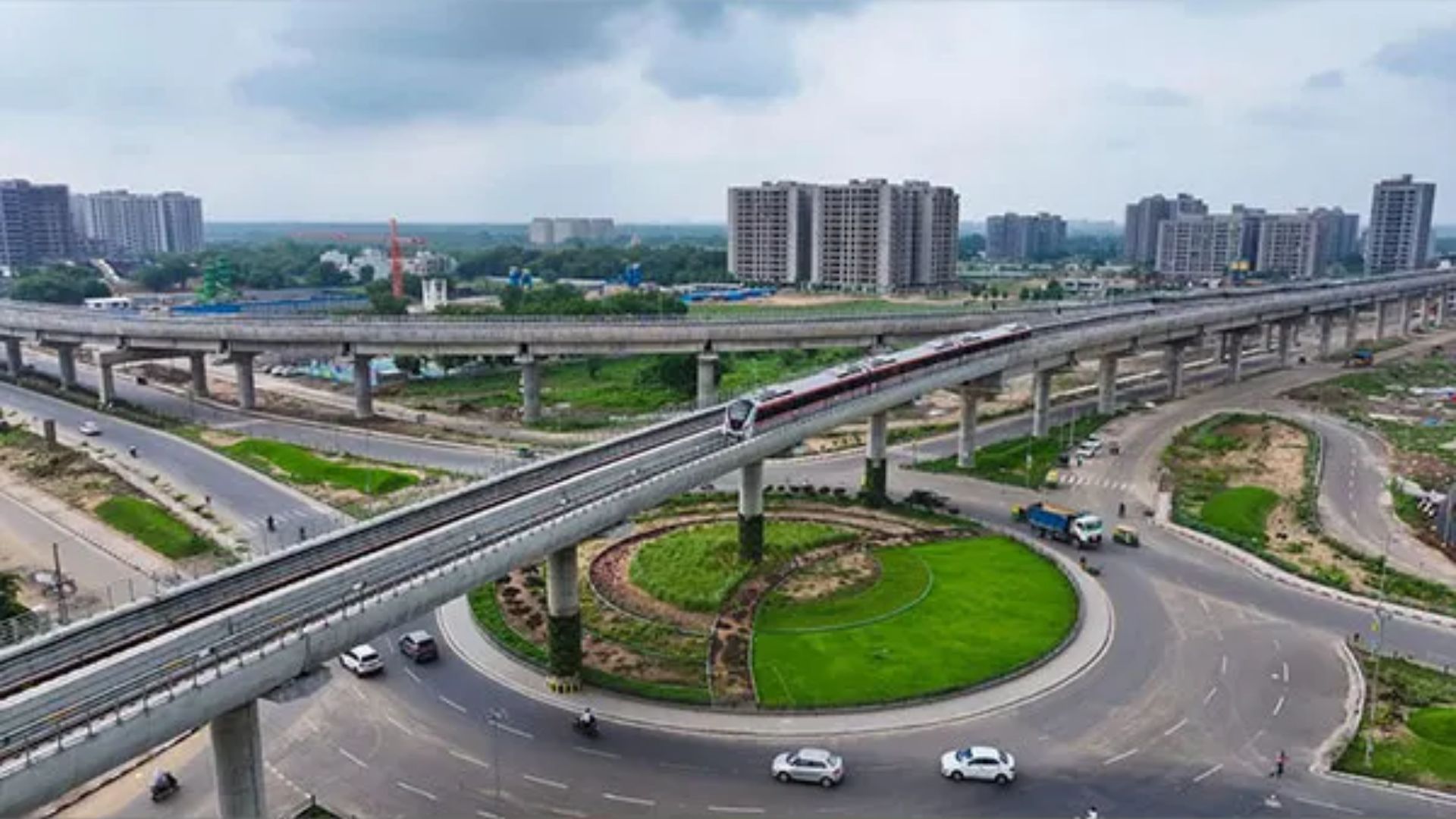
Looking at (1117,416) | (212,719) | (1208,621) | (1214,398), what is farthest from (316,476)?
(1214,398)

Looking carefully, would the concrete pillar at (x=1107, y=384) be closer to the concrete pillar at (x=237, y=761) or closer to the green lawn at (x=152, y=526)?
the green lawn at (x=152, y=526)

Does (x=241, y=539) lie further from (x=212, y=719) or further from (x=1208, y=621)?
(x=1208, y=621)

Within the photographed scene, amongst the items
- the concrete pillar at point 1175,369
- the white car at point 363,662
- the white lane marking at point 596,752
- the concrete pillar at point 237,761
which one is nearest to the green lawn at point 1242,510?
the concrete pillar at point 1175,369

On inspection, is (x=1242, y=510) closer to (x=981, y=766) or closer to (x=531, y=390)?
(x=981, y=766)

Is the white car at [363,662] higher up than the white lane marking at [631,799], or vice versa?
the white car at [363,662]

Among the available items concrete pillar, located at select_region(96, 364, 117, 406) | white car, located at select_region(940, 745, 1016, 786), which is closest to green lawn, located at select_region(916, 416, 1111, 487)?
white car, located at select_region(940, 745, 1016, 786)

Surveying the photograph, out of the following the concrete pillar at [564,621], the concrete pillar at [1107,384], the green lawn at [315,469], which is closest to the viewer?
the concrete pillar at [564,621]

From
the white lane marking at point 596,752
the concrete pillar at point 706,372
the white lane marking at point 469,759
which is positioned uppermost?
the concrete pillar at point 706,372

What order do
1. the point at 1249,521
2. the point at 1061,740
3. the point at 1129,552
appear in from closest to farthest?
the point at 1061,740, the point at 1129,552, the point at 1249,521
